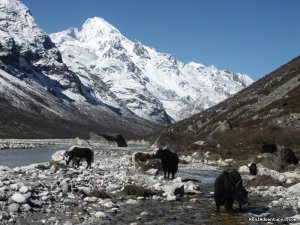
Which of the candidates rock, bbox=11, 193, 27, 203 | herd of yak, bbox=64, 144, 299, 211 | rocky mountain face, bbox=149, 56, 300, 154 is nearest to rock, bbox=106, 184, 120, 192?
herd of yak, bbox=64, 144, 299, 211

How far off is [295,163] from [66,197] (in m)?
28.2

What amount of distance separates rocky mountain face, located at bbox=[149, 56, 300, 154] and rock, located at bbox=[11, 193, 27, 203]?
4393 cm

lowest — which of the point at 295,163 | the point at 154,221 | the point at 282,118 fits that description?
the point at 154,221

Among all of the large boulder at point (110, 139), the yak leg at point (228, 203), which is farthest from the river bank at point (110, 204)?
the large boulder at point (110, 139)

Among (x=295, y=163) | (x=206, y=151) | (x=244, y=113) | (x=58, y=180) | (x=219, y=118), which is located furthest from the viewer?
(x=219, y=118)

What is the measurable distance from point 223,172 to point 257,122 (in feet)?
196

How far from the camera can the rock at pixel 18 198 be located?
2036 centimetres

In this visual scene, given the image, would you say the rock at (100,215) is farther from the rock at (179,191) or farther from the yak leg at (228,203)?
the rock at (179,191)

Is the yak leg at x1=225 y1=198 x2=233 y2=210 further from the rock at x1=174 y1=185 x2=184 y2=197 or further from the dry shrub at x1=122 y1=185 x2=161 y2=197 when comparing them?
the dry shrub at x1=122 y1=185 x2=161 y2=197

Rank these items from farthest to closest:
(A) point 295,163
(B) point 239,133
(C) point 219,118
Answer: (C) point 219,118 → (B) point 239,133 → (A) point 295,163

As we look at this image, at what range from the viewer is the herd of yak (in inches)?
867

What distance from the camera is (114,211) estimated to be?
21594 mm

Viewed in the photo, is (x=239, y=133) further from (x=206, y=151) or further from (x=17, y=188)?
(x=17, y=188)

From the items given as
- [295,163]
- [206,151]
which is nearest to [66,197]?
[295,163]
